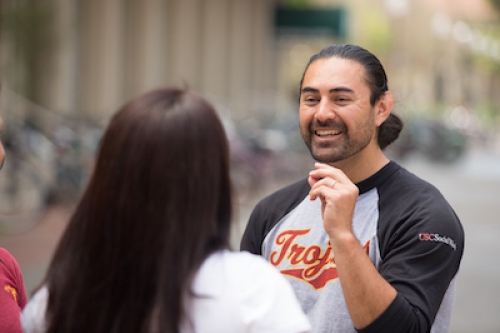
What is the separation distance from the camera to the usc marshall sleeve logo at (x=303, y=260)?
2.65 meters

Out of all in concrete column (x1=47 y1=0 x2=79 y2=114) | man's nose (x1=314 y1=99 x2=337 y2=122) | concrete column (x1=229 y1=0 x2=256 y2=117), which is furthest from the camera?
concrete column (x1=229 y1=0 x2=256 y2=117)

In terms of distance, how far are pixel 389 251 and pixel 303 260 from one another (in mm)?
257

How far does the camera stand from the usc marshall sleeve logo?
2650 millimetres

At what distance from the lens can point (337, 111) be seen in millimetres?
2771

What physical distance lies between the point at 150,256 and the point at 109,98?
63.7 ft

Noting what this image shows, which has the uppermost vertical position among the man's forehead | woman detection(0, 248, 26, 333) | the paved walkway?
the man's forehead

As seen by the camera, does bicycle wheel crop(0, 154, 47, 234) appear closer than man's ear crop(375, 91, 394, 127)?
No

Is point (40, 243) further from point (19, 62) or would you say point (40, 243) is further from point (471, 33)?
point (471, 33)

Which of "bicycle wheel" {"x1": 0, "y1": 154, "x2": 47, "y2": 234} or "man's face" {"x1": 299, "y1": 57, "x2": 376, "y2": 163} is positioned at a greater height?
"man's face" {"x1": 299, "y1": 57, "x2": 376, "y2": 163}

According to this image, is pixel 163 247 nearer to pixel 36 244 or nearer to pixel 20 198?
pixel 36 244

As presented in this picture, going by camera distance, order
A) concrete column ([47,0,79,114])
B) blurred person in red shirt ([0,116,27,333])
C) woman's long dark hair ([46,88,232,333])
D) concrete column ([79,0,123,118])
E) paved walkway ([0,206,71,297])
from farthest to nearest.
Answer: concrete column ([79,0,123,118]) < concrete column ([47,0,79,114]) < paved walkway ([0,206,71,297]) < blurred person in red shirt ([0,116,27,333]) < woman's long dark hair ([46,88,232,333])

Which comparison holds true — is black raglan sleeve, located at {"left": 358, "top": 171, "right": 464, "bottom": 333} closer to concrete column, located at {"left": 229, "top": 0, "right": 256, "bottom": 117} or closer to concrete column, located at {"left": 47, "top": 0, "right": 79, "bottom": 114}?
concrete column, located at {"left": 47, "top": 0, "right": 79, "bottom": 114}

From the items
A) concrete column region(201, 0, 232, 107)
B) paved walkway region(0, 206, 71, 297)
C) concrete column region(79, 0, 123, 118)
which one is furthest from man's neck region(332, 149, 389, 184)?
concrete column region(201, 0, 232, 107)

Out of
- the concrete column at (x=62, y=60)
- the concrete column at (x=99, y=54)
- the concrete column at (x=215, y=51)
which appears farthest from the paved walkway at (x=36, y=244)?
the concrete column at (x=215, y=51)
